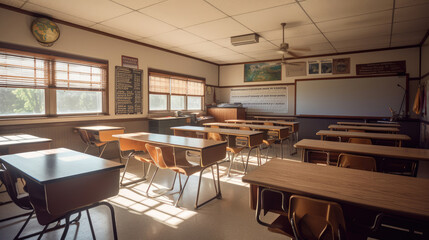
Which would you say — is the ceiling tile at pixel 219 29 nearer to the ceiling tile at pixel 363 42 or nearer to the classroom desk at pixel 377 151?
the ceiling tile at pixel 363 42

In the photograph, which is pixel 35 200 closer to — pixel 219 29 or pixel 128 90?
pixel 128 90

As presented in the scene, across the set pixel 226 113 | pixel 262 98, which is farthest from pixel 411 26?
pixel 226 113

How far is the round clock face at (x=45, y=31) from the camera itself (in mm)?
4137

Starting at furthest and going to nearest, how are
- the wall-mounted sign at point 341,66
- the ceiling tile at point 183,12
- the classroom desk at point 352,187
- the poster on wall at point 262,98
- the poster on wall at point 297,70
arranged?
the poster on wall at point 262,98 → the poster on wall at point 297,70 → the wall-mounted sign at point 341,66 → the ceiling tile at point 183,12 → the classroom desk at point 352,187

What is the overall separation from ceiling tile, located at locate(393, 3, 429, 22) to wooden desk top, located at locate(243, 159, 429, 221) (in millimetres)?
3818

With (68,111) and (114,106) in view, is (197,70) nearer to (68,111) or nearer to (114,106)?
(114,106)

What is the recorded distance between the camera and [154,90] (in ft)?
21.6

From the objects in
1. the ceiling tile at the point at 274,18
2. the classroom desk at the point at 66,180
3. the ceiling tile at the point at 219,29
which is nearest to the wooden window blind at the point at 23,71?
the classroom desk at the point at 66,180

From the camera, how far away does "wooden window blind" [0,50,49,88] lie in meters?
3.93

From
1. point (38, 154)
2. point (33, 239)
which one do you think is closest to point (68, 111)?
point (38, 154)

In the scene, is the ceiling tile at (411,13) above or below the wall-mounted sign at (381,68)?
above

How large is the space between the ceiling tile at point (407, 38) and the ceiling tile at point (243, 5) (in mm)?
3516

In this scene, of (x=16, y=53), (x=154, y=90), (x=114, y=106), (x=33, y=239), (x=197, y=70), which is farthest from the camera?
(x=197, y=70)

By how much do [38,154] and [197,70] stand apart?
244 inches
